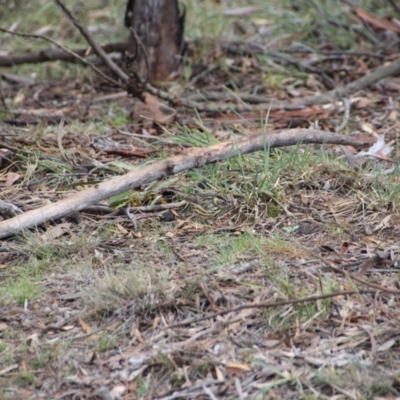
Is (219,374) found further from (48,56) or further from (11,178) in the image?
(48,56)

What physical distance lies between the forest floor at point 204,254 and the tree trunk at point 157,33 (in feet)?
0.52

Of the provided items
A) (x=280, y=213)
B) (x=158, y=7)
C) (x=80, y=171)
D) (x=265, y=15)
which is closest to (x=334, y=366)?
(x=280, y=213)

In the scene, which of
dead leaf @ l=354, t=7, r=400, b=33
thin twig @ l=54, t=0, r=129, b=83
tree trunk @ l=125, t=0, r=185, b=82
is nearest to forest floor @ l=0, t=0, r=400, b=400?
tree trunk @ l=125, t=0, r=185, b=82

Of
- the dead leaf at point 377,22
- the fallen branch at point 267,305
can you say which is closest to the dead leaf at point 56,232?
the fallen branch at point 267,305

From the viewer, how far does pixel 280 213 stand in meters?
4.12

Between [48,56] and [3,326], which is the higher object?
[48,56]

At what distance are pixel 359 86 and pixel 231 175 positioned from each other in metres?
2.18

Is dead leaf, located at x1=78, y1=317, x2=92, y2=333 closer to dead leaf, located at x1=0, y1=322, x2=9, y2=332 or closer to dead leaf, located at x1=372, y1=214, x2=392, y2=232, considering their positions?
dead leaf, located at x1=0, y1=322, x2=9, y2=332

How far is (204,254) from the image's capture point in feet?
12.1

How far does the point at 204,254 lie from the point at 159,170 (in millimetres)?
639

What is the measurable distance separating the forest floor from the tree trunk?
0.16m

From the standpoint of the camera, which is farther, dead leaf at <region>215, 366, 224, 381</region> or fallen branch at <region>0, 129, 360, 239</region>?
fallen branch at <region>0, 129, 360, 239</region>

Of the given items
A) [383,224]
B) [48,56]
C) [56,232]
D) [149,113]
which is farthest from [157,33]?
[383,224]

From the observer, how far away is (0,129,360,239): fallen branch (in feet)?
12.8
